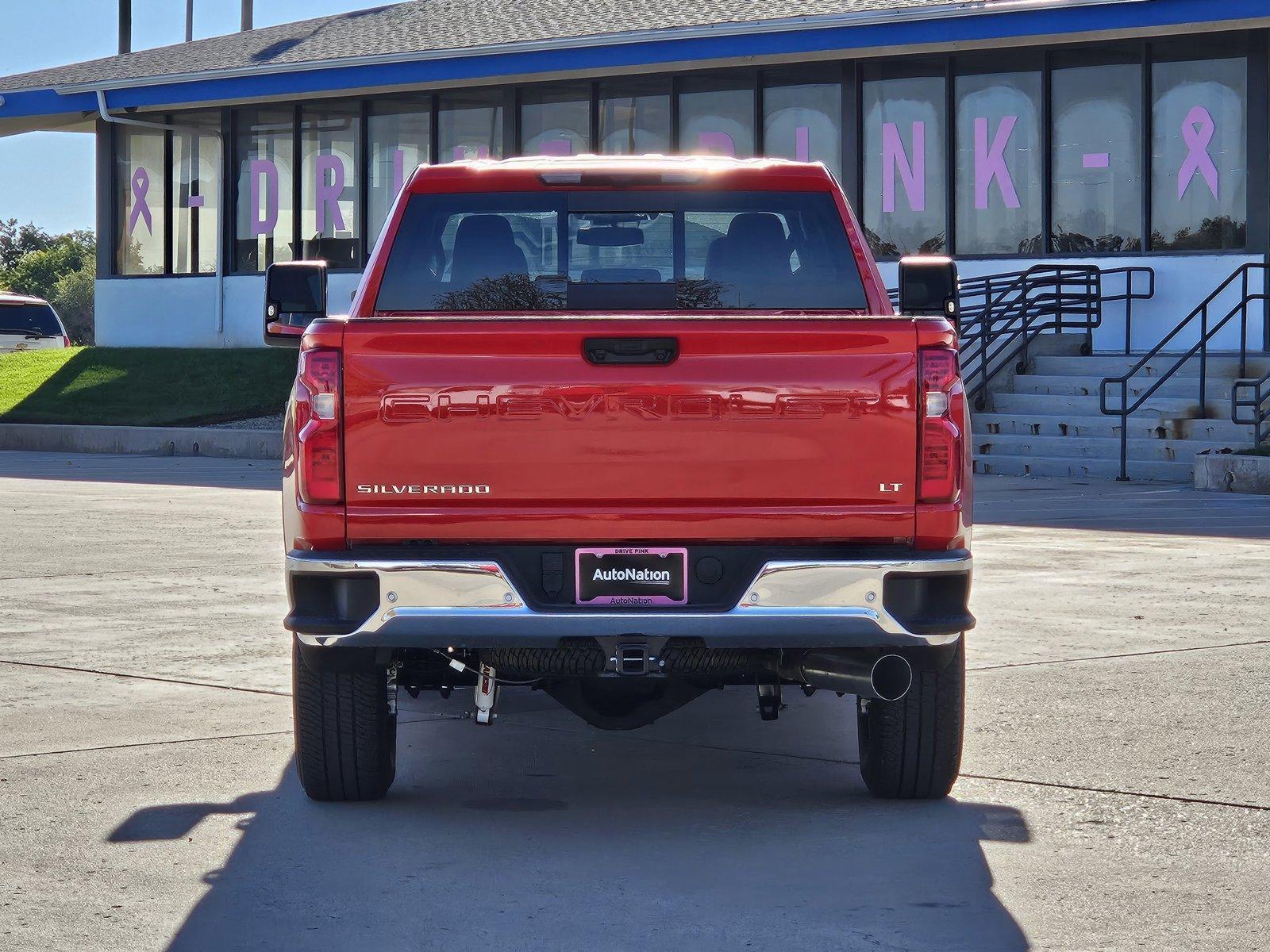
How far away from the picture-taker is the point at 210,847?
18.0ft

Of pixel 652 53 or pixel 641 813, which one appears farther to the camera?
pixel 652 53

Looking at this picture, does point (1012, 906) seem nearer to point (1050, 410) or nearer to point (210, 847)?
point (210, 847)

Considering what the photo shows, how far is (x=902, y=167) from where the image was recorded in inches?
1042

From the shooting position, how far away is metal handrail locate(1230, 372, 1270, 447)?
1844 centimetres

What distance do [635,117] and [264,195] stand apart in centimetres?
751

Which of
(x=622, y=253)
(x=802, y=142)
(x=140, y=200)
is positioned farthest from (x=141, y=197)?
(x=622, y=253)

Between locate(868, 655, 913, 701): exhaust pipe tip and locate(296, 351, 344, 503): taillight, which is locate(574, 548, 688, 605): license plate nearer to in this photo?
locate(868, 655, 913, 701): exhaust pipe tip

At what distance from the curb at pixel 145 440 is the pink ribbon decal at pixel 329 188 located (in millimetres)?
6812

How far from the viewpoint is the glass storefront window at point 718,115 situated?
27.8m

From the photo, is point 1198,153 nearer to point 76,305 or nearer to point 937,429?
point 937,429

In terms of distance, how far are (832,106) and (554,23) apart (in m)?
4.73

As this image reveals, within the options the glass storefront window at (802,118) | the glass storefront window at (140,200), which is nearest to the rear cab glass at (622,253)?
the glass storefront window at (802,118)

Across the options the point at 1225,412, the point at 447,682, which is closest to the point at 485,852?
the point at 447,682

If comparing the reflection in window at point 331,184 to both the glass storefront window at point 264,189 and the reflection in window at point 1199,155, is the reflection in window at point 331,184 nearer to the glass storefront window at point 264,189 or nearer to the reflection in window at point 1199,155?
the glass storefront window at point 264,189
